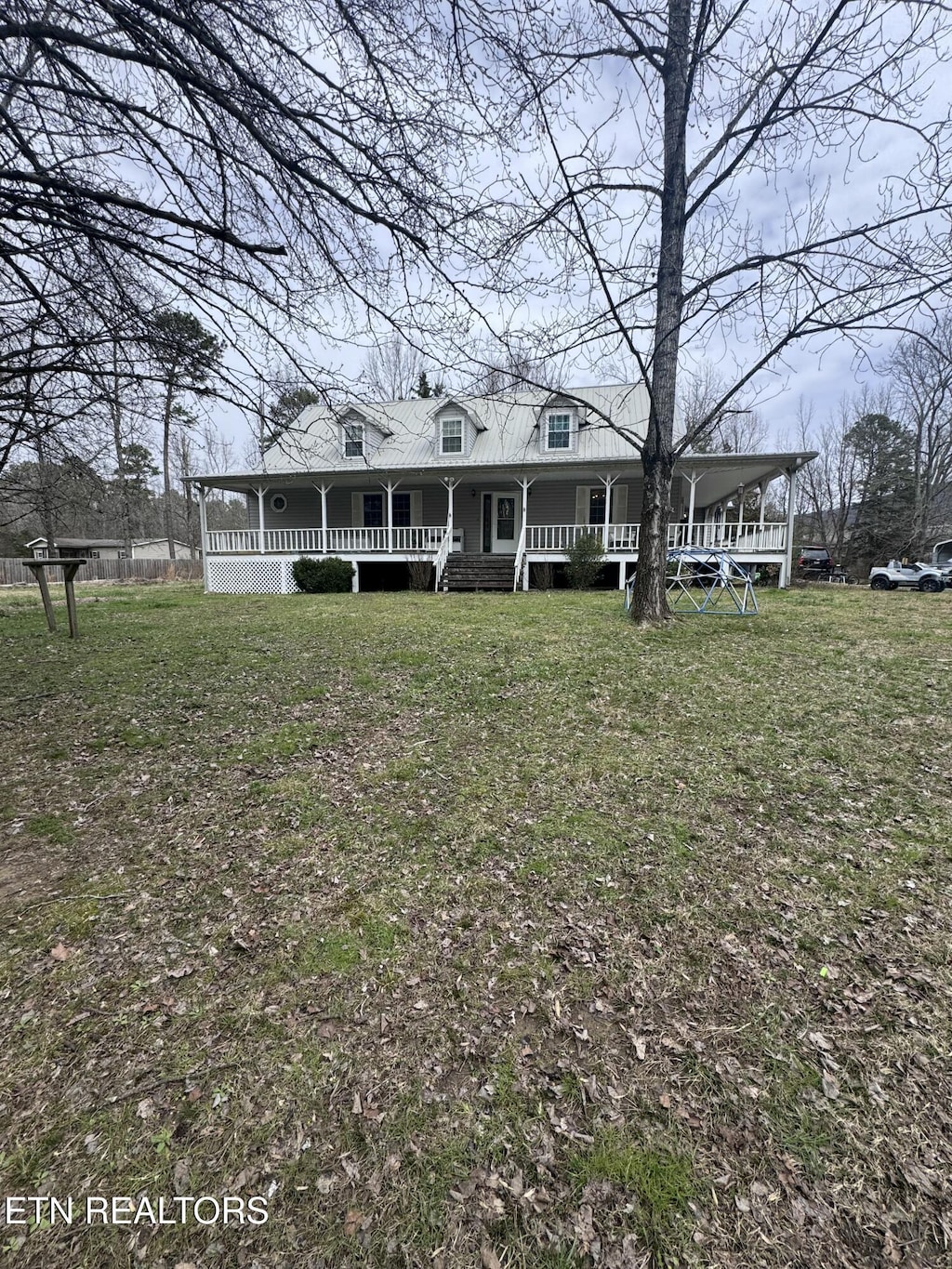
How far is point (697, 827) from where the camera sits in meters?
3.24

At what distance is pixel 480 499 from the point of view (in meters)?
18.2

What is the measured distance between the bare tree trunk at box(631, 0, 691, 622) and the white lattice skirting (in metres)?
11.5

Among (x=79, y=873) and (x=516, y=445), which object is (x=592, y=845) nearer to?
(x=79, y=873)

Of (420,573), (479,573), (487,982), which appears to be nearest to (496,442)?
(479,573)

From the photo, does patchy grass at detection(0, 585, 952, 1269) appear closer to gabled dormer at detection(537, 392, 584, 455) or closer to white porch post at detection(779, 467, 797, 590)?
white porch post at detection(779, 467, 797, 590)

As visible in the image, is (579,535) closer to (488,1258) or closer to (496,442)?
(496,442)

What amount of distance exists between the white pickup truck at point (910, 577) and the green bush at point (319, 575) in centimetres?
1650

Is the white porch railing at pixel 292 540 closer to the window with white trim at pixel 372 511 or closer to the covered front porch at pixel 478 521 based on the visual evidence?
the covered front porch at pixel 478 521

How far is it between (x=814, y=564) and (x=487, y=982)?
1091 inches

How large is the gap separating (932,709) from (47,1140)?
20.1 ft

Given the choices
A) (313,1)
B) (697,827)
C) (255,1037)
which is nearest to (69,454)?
(313,1)

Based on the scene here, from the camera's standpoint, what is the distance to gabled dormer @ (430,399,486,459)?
58.0 feet

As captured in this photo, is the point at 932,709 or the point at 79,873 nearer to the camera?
the point at 79,873

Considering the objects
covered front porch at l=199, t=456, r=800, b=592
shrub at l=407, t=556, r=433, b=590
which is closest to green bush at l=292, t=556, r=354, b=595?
covered front porch at l=199, t=456, r=800, b=592
